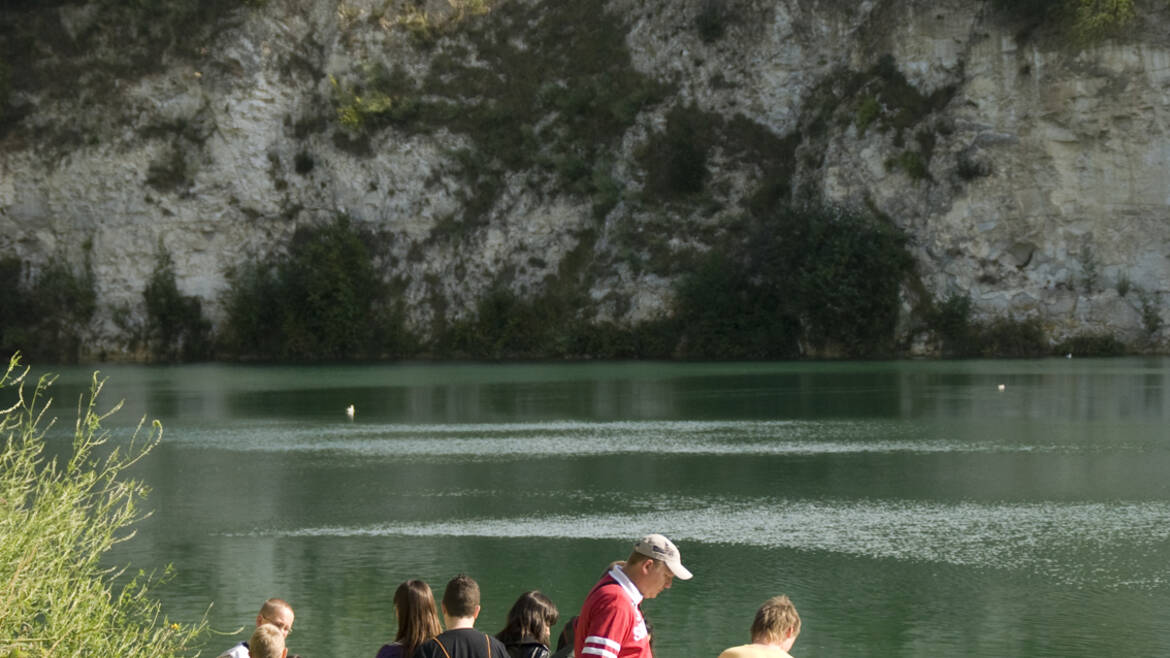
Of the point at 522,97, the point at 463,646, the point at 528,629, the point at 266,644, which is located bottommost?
the point at 266,644

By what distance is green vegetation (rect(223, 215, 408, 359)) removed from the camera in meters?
68.9

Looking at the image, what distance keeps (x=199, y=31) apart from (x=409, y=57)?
35.0ft

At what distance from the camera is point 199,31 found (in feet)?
238

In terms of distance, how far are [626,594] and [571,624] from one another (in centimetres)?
147

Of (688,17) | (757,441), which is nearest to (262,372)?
(688,17)

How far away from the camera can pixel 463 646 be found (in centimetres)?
755

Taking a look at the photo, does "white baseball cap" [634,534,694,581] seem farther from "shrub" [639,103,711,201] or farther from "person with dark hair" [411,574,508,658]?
"shrub" [639,103,711,201]

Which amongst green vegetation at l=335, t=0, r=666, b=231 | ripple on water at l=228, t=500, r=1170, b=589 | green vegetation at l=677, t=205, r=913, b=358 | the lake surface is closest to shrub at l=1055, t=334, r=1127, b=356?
green vegetation at l=677, t=205, r=913, b=358

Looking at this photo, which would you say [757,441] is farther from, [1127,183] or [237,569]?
[1127,183]

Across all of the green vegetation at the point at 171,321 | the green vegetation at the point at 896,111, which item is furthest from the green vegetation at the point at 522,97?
the green vegetation at the point at 171,321

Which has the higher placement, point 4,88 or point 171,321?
point 4,88

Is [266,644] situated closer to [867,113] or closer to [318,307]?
[867,113]

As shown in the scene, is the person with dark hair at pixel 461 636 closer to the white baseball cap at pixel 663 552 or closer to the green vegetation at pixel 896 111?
the white baseball cap at pixel 663 552

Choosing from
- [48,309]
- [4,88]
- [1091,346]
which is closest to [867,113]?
[1091,346]
